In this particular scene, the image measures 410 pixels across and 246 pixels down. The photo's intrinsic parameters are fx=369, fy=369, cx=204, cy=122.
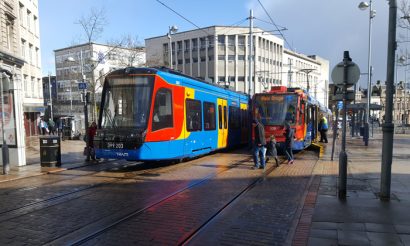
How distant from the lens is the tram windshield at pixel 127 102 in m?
11.8

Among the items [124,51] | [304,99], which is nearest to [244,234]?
[304,99]

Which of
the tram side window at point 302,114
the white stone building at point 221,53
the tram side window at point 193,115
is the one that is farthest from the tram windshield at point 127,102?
the white stone building at point 221,53

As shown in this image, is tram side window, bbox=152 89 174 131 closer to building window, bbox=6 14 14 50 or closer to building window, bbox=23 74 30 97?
building window, bbox=6 14 14 50

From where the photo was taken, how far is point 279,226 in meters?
6.25

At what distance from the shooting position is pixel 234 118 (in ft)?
65.6

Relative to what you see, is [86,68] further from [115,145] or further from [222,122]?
[115,145]

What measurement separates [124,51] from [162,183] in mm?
23341

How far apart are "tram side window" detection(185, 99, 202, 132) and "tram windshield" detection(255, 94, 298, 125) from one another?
11.9ft

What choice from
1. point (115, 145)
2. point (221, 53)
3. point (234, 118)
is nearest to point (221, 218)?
point (115, 145)

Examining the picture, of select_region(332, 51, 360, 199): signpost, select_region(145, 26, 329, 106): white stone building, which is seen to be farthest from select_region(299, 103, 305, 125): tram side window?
select_region(145, 26, 329, 106): white stone building

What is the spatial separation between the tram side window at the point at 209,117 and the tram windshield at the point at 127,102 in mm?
4165

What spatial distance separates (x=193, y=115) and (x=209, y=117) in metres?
1.83

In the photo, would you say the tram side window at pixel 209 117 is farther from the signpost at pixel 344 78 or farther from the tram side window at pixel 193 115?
the signpost at pixel 344 78

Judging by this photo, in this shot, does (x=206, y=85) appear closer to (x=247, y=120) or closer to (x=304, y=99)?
(x=304, y=99)
